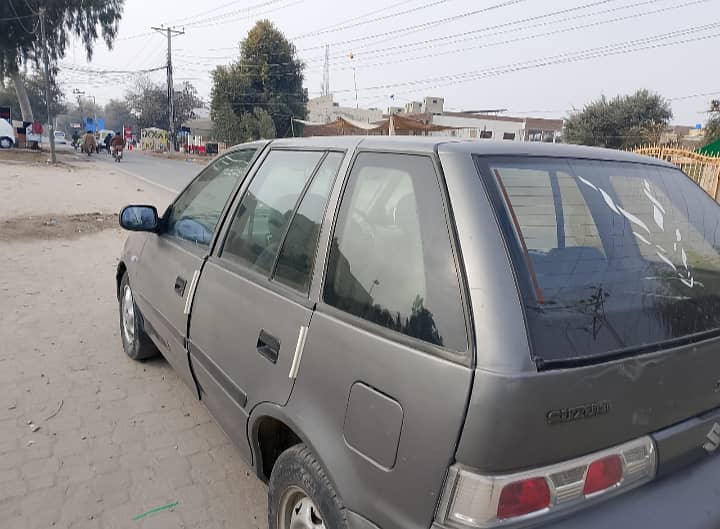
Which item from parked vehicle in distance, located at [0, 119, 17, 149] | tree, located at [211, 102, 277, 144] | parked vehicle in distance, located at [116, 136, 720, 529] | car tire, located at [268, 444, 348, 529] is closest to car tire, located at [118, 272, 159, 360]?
parked vehicle in distance, located at [116, 136, 720, 529]

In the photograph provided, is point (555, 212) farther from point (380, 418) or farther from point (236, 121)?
point (236, 121)

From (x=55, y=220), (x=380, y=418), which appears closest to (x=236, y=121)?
(x=55, y=220)

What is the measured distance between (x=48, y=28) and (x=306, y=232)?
155 feet

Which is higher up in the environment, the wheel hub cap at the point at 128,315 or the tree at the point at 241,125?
the tree at the point at 241,125

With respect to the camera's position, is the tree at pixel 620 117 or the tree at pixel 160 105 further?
the tree at pixel 160 105

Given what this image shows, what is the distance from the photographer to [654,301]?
1.58 metres

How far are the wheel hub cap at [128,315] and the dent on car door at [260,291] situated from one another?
149cm

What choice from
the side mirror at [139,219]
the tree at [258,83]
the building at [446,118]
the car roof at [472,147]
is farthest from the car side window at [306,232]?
the building at [446,118]

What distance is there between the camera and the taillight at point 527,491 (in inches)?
49.0

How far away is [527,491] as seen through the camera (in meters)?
1.27

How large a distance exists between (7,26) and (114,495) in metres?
46.0

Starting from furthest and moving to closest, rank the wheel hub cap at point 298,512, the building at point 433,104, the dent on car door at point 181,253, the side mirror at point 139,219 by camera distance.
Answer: the building at point 433,104, the side mirror at point 139,219, the dent on car door at point 181,253, the wheel hub cap at point 298,512

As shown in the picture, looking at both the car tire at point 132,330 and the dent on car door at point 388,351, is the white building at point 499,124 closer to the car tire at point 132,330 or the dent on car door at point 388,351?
the car tire at point 132,330

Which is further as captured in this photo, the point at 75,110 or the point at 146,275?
the point at 75,110
